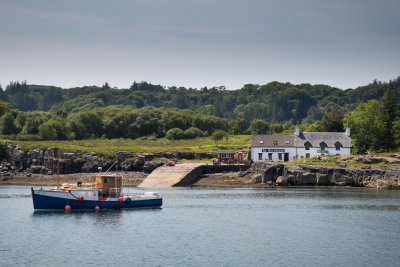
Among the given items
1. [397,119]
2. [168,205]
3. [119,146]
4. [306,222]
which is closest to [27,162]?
[119,146]

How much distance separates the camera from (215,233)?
68.1 meters

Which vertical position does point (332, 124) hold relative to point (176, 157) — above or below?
above

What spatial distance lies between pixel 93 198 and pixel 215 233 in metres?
21.9

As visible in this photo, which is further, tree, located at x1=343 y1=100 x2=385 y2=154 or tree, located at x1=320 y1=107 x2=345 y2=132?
tree, located at x1=320 y1=107 x2=345 y2=132

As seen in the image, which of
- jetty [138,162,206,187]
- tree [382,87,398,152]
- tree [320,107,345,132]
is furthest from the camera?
tree [320,107,345,132]

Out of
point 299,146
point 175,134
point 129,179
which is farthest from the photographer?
point 175,134

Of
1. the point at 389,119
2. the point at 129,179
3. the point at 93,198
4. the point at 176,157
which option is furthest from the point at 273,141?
the point at 93,198

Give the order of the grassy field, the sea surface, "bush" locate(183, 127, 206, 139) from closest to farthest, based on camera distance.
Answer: the sea surface < the grassy field < "bush" locate(183, 127, 206, 139)

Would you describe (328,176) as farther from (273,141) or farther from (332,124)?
(332,124)

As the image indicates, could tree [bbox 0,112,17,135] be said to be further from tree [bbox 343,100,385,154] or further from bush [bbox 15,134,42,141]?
tree [bbox 343,100,385,154]

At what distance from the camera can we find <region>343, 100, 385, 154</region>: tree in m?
136

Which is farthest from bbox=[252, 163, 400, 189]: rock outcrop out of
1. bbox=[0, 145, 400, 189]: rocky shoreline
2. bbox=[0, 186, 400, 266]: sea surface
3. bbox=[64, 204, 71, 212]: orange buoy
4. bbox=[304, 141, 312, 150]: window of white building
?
bbox=[64, 204, 71, 212]: orange buoy

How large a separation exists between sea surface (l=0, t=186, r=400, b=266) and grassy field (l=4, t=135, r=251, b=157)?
152 feet

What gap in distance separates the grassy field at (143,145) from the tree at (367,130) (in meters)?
26.7
